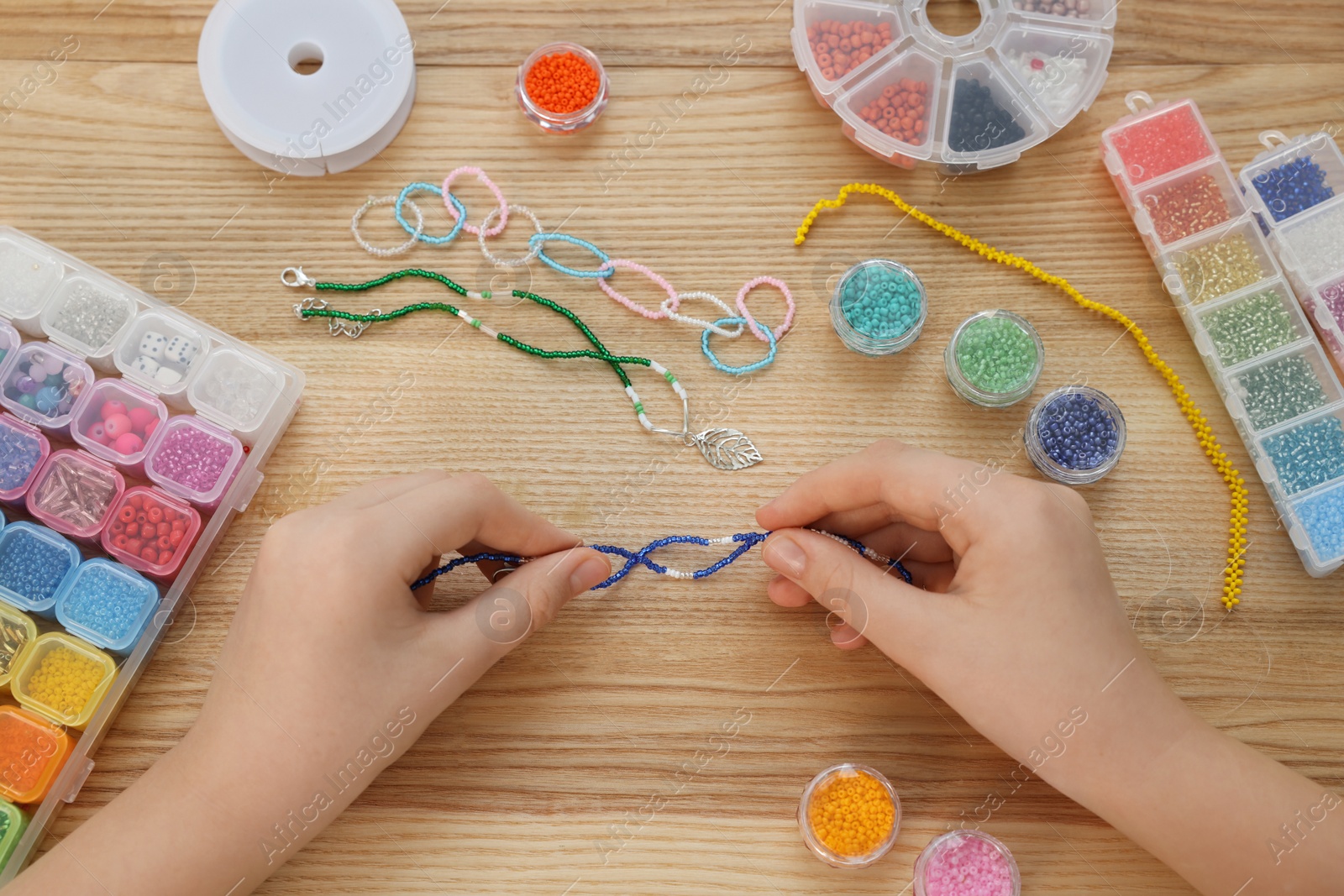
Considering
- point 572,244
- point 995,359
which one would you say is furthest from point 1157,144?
point 572,244

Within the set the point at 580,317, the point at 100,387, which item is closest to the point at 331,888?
the point at 100,387

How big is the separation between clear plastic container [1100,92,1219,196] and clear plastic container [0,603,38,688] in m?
2.11

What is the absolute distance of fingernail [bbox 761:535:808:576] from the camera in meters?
1.46

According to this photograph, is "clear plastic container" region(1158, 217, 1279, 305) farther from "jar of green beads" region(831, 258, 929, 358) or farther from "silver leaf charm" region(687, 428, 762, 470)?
"silver leaf charm" region(687, 428, 762, 470)

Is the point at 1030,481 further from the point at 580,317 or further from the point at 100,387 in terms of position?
the point at 100,387

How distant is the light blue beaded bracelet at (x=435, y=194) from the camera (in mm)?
1723

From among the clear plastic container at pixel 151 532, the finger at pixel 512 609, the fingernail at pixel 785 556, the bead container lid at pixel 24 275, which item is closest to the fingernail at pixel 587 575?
the finger at pixel 512 609

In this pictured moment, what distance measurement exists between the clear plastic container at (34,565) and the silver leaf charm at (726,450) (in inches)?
43.3

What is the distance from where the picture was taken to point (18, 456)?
1.59 meters

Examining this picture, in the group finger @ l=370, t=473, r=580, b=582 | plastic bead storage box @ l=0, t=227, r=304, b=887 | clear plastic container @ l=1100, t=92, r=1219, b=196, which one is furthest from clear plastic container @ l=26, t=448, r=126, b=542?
clear plastic container @ l=1100, t=92, r=1219, b=196

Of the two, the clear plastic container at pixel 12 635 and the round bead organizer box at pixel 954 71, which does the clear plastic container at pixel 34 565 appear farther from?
the round bead organizer box at pixel 954 71

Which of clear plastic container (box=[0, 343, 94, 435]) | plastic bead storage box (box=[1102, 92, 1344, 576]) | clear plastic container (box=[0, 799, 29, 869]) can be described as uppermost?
plastic bead storage box (box=[1102, 92, 1344, 576])

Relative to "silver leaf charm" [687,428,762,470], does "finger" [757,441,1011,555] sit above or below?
above

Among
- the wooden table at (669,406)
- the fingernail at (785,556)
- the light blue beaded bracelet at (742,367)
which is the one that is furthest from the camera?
the light blue beaded bracelet at (742,367)
